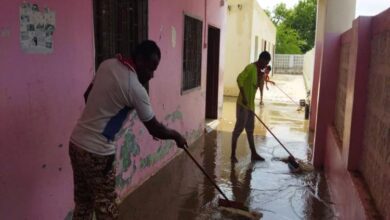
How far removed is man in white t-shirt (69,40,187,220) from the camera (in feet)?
8.46

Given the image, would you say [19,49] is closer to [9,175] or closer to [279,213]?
[9,175]

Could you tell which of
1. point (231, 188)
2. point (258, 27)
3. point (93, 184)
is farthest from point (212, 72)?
point (258, 27)

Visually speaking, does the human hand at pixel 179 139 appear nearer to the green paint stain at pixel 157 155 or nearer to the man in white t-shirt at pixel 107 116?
the man in white t-shirt at pixel 107 116

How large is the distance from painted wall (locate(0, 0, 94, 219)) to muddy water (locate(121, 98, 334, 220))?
113 cm

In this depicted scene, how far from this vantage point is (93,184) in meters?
2.76

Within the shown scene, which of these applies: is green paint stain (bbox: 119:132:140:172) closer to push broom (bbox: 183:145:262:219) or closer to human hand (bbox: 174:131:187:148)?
push broom (bbox: 183:145:262:219)

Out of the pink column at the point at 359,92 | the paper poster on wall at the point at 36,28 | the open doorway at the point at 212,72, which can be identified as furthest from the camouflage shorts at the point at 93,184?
the open doorway at the point at 212,72

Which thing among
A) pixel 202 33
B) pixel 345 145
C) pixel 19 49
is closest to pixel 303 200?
pixel 345 145

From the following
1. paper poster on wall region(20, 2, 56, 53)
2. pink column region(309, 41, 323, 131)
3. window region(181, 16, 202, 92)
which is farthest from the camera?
pink column region(309, 41, 323, 131)

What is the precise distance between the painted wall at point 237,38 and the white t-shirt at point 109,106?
42.3 feet

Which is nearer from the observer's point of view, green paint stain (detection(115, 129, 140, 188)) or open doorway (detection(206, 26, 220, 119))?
green paint stain (detection(115, 129, 140, 188))

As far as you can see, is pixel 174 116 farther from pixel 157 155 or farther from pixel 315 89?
pixel 315 89

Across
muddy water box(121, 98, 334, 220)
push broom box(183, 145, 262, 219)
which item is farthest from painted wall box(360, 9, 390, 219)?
muddy water box(121, 98, 334, 220)

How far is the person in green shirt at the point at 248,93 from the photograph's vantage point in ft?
19.5
